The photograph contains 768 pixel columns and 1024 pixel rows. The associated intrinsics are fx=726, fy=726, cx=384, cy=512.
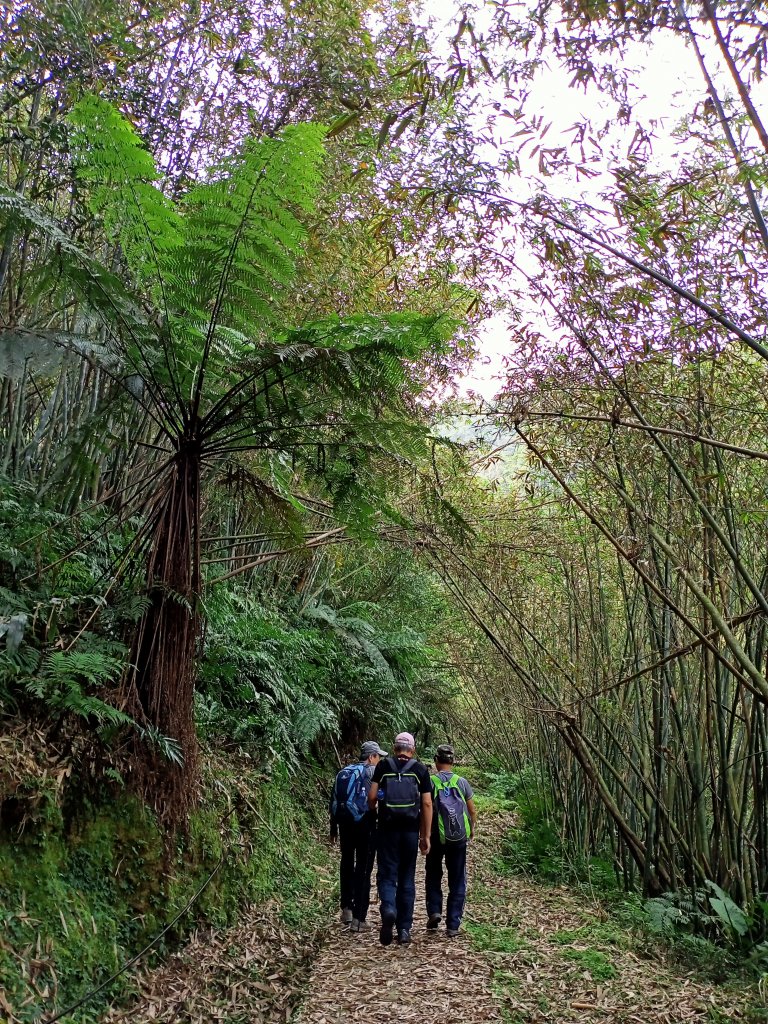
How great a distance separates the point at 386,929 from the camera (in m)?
Result: 4.60

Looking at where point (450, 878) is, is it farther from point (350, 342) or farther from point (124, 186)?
point (124, 186)

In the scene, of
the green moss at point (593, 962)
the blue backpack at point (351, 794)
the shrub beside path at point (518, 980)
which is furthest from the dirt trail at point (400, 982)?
the blue backpack at point (351, 794)

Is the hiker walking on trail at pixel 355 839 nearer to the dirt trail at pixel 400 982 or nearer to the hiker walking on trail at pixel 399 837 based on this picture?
the dirt trail at pixel 400 982

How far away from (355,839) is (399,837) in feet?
1.97

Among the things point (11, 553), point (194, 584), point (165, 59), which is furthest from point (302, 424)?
point (165, 59)

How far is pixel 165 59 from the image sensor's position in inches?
220

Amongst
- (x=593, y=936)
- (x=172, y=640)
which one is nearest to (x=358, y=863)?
(x=593, y=936)

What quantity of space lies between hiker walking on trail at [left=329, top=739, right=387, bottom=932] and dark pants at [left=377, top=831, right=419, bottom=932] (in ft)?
1.11

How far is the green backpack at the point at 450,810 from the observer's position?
4891 mm

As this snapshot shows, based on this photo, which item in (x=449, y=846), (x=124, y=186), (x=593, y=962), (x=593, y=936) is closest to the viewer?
(x=124, y=186)

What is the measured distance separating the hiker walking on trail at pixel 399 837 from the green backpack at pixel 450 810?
0.18 m

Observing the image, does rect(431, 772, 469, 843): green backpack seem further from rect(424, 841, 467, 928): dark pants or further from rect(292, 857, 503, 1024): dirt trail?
rect(292, 857, 503, 1024): dirt trail

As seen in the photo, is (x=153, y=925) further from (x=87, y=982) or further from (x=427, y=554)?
(x=427, y=554)

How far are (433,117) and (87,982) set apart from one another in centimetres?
532
